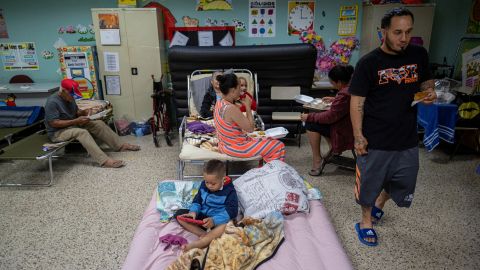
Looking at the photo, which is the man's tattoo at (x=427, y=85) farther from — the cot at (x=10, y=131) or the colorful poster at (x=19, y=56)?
the colorful poster at (x=19, y=56)

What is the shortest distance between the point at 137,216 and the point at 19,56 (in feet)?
11.5

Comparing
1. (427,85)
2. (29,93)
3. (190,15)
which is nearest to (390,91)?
(427,85)

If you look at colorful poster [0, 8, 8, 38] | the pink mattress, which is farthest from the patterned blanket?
colorful poster [0, 8, 8, 38]

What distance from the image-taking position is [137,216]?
253cm

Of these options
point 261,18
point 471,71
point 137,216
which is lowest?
point 137,216

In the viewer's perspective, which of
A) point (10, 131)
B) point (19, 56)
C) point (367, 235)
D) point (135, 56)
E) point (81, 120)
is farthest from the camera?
point (19, 56)

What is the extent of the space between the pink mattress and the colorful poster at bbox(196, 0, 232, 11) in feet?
10.2

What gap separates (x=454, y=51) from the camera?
4.50 metres

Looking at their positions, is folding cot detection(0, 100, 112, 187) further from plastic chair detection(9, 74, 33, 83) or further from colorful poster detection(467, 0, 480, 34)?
colorful poster detection(467, 0, 480, 34)

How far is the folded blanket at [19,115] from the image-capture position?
12.2 feet

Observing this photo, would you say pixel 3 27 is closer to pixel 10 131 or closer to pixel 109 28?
pixel 109 28

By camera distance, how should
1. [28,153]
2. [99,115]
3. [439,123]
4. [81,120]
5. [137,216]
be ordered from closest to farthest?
[137,216]
[28,153]
[439,123]
[81,120]
[99,115]

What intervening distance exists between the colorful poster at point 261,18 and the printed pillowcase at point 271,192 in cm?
258

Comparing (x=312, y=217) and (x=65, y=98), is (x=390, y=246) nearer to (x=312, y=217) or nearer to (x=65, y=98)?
(x=312, y=217)
